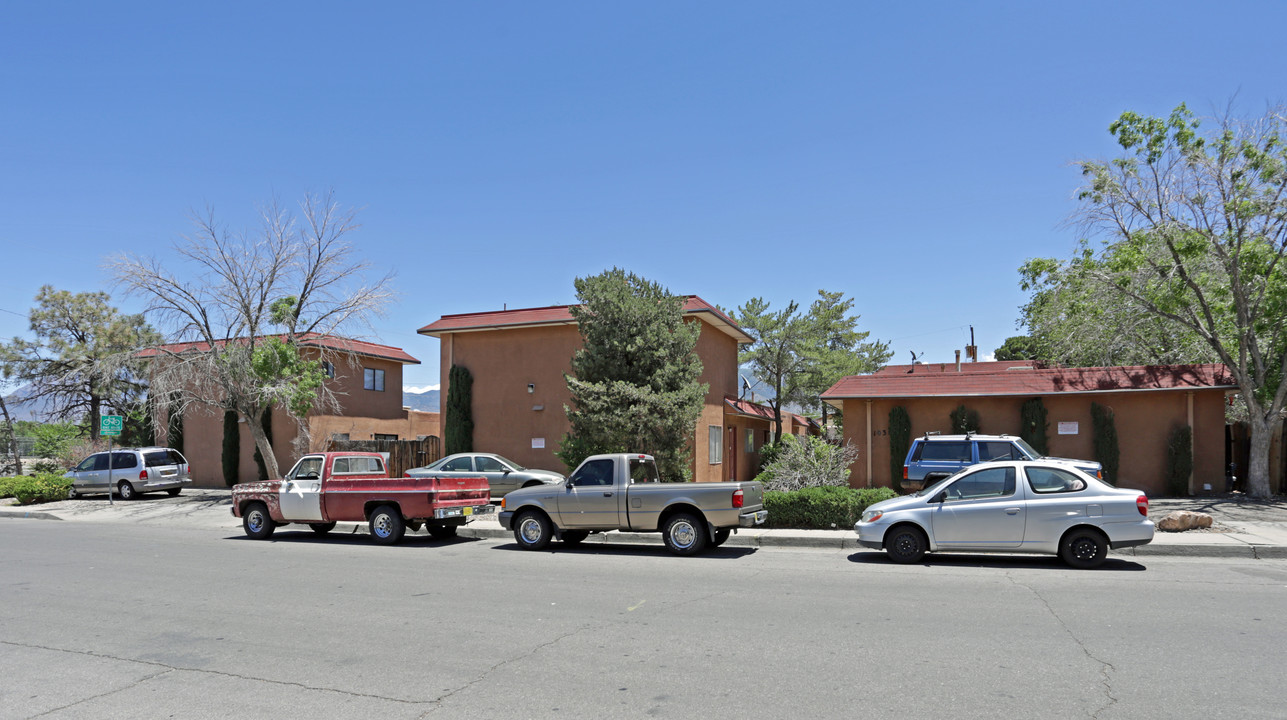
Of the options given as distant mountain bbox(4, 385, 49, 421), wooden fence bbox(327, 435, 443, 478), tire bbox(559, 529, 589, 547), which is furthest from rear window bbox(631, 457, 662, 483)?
distant mountain bbox(4, 385, 49, 421)

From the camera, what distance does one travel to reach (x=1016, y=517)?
1118 cm

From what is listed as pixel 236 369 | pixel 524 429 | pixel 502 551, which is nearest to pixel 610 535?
pixel 502 551

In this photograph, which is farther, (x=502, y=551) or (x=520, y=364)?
(x=520, y=364)

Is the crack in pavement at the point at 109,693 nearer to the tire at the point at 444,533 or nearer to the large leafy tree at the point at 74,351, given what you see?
the tire at the point at 444,533

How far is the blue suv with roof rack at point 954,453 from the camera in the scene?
16734 millimetres

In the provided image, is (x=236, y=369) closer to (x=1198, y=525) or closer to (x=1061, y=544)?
(x=1061, y=544)

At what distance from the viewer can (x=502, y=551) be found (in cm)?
1390

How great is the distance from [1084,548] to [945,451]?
6101 mm

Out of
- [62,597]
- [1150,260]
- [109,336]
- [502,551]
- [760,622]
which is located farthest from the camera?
[109,336]

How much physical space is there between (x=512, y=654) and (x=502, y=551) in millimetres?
7350

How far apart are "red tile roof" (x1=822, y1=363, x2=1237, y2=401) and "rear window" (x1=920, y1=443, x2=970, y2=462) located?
4701 mm

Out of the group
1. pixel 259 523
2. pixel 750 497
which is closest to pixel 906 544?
pixel 750 497

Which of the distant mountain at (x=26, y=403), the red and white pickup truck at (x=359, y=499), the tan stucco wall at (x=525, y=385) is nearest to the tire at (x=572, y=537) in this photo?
the red and white pickup truck at (x=359, y=499)

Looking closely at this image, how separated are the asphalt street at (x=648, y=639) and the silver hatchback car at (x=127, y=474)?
14776 millimetres
